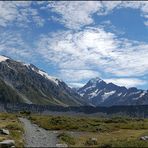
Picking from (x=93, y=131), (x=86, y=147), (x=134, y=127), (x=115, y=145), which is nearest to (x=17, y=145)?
(x=86, y=147)

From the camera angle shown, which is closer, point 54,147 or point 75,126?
point 54,147

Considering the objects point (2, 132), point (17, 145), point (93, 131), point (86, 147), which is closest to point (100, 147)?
point (86, 147)

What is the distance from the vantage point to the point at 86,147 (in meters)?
50.5

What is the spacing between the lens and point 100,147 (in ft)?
163

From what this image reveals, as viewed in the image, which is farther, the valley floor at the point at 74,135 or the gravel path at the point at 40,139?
the valley floor at the point at 74,135

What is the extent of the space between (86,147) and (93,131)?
3495cm

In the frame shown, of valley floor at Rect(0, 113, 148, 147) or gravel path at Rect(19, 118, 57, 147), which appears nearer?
gravel path at Rect(19, 118, 57, 147)

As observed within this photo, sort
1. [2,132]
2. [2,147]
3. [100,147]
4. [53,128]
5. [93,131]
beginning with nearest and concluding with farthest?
1. [2,147]
2. [100,147]
3. [2,132]
4. [93,131]
5. [53,128]

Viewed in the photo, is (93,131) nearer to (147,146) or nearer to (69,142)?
(69,142)

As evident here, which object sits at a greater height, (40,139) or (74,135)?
(40,139)

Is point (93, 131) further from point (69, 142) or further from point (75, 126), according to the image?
point (69, 142)

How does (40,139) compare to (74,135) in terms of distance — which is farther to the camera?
(74,135)

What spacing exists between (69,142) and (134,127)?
51587mm

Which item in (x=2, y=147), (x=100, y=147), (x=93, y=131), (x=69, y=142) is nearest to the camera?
(x=2, y=147)
